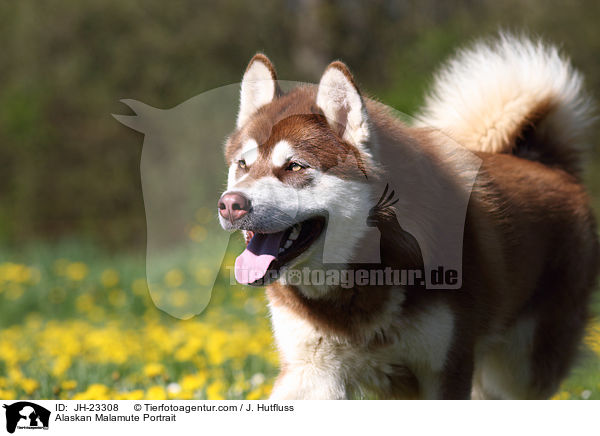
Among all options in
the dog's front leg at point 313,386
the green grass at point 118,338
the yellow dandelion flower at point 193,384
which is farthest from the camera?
the green grass at point 118,338

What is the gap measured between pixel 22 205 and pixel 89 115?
1.89 metres

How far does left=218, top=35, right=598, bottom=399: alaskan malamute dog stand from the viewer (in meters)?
2.61

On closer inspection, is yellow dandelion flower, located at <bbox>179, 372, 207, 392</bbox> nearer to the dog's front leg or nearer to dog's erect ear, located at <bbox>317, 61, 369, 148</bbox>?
the dog's front leg

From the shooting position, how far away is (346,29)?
9656 mm

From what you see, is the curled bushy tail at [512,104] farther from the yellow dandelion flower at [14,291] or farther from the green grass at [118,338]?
the yellow dandelion flower at [14,291]

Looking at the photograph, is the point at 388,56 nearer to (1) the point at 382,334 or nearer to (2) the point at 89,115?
(2) the point at 89,115

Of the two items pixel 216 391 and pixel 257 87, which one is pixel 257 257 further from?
pixel 216 391

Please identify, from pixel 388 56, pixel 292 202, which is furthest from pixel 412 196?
pixel 388 56

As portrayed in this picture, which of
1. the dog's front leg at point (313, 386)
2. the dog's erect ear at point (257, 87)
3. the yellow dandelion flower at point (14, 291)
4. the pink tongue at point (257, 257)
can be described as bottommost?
the yellow dandelion flower at point (14, 291)
